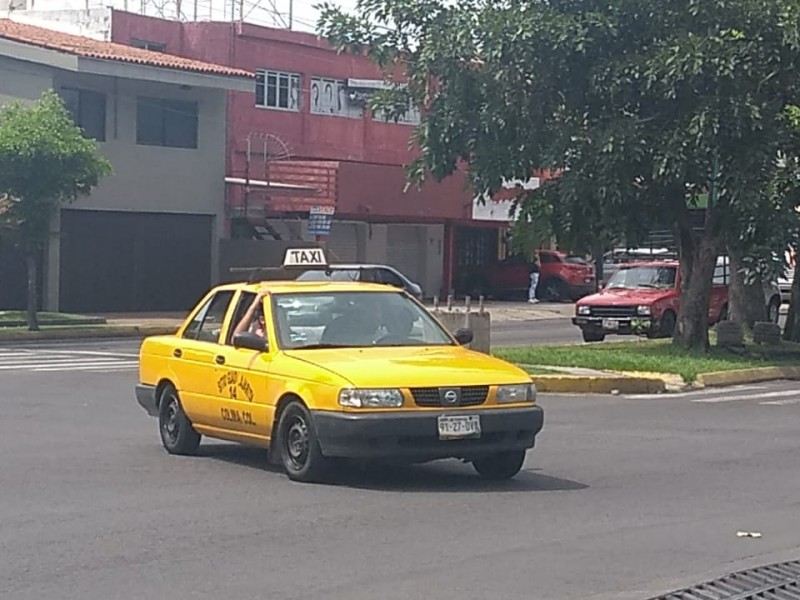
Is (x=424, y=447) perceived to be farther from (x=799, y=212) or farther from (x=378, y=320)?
(x=799, y=212)

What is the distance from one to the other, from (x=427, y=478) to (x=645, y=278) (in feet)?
72.8

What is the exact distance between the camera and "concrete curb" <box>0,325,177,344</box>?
1299 inches

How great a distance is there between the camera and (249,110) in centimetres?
5025

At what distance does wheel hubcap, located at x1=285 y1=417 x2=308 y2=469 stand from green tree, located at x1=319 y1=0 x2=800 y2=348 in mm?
12670

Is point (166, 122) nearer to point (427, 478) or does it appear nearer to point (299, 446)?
point (427, 478)

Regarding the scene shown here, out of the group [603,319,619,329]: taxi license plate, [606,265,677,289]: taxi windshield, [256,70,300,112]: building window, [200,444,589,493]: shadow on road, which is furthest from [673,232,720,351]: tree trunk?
[256,70,300,112]: building window

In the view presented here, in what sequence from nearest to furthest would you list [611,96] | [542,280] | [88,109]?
[611,96] < [88,109] < [542,280]

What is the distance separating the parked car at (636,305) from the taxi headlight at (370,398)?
20.6m

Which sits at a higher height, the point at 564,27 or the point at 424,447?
the point at 564,27

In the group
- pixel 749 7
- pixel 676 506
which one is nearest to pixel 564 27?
pixel 749 7

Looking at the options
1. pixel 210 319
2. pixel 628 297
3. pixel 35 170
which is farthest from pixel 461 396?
pixel 35 170

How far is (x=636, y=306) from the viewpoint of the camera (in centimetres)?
3259

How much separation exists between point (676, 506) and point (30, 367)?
15.5 metres

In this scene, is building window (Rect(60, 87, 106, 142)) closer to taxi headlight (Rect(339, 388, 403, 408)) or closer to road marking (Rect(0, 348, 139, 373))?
road marking (Rect(0, 348, 139, 373))
